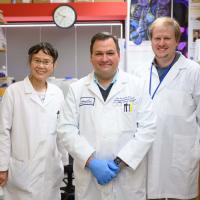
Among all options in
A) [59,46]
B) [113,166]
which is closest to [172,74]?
[113,166]

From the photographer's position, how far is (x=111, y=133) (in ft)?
5.30

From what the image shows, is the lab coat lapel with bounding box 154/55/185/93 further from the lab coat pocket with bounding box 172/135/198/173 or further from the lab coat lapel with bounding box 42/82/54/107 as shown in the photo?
the lab coat lapel with bounding box 42/82/54/107

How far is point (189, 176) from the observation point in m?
1.88

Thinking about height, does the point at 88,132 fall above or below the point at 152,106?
below

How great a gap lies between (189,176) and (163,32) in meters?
0.91

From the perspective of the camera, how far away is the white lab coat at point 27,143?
198 cm

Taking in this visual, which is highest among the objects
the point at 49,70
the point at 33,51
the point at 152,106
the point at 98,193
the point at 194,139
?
the point at 33,51

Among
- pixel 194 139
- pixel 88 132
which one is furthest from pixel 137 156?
pixel 194 139

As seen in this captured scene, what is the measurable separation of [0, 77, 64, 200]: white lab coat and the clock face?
2.03 metres

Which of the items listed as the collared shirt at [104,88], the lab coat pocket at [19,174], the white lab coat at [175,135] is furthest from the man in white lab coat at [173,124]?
the lab coat pocket at [19,174]

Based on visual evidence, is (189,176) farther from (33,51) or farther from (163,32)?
(33,51)

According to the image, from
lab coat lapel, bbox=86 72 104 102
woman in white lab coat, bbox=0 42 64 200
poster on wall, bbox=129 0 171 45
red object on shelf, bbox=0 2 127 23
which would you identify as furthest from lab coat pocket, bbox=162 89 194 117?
red object on shelf, bbox=0 2 127 23

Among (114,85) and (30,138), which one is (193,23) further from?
(30,138)

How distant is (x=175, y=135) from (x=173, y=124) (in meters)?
0.07
